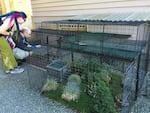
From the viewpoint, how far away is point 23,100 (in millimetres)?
2895

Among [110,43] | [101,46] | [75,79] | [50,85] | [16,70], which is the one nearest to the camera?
[75,79]

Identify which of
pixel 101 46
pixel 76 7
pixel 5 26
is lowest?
pixel 101 46

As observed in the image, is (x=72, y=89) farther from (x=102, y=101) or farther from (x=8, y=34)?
(x=8, y=34)

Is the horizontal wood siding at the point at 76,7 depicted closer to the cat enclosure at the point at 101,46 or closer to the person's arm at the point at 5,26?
the cat enclosure at the point at 101,46

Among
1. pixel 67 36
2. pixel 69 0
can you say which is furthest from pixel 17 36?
pixel 69 0

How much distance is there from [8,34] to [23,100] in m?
1.65

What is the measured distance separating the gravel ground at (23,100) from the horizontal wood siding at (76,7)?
2160mm

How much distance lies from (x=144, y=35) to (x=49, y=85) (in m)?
1.93

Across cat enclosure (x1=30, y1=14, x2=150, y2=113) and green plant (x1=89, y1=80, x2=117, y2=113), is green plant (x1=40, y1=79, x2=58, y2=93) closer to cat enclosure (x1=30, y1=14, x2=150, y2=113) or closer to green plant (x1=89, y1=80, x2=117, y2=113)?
cat enclosure (x1=30, y1=14, x2=150, y2=113)

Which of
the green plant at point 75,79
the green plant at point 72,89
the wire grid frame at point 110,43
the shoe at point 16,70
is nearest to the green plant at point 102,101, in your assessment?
the green plant at point 72,89

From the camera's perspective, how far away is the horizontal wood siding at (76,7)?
365 centimetres

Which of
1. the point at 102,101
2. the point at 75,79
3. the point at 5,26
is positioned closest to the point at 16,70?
the point at 5,26

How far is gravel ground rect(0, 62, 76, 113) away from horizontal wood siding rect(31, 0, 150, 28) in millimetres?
2160

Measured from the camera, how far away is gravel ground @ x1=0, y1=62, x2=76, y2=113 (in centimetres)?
263
